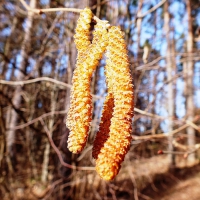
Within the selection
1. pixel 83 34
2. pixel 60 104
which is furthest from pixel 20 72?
pixel 83 34

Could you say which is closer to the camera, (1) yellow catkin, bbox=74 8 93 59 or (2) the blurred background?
(1) yellow catkin, bbox=74 8 93 59

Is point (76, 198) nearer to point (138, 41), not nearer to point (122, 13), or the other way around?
point (138, 41)

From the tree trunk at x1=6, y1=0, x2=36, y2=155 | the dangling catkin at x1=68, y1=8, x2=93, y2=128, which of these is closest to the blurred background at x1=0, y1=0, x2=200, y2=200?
the tree trunk at x1=6, y1=0, x2=36, y2=155

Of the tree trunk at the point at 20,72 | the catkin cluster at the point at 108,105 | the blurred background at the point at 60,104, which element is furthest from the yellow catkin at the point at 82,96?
the tree trunk at the point at 20,72

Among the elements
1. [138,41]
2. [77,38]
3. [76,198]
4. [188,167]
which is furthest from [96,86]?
[188,167]

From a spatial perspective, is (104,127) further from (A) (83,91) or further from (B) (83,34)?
(B) (83,34)

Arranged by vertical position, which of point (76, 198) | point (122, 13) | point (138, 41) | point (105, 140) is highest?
point (122, 13)

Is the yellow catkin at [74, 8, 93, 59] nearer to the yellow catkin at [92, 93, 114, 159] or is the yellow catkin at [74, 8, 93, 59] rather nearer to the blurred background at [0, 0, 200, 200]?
the yellow catkin at [92, 93, 114, 159]
